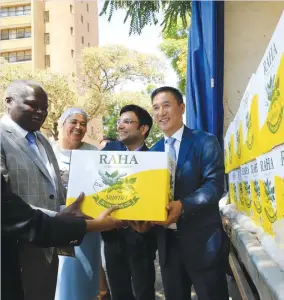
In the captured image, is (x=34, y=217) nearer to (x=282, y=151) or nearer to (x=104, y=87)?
(x=282, y=151)

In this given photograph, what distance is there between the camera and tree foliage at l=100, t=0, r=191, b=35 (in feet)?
16.9

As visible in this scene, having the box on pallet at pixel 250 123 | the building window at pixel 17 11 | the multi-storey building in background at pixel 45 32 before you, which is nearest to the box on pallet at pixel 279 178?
the box on pallet at pixel 250 123

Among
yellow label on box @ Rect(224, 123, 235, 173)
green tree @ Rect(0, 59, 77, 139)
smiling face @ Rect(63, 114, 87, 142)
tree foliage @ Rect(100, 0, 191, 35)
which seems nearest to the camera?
smiling face @ Rect(63, 114, 87, 142)

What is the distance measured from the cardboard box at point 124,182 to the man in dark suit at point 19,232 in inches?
10.5

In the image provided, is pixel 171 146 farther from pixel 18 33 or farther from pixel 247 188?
pixel 18 33

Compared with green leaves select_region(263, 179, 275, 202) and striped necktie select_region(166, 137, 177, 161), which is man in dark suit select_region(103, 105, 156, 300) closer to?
striped necktie select_region(166, 137, 177, 161)

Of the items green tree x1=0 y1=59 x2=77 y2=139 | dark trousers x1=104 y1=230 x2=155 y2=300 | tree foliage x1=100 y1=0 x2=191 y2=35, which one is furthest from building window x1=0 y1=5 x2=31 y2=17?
dark trousers x1=104 y1=230 x2=155 y2=300

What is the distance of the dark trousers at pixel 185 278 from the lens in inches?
80.7

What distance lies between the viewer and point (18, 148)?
1.86 m

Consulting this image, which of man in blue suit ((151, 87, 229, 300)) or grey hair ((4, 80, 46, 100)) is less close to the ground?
grey hair ((4, 80, 46, 100))

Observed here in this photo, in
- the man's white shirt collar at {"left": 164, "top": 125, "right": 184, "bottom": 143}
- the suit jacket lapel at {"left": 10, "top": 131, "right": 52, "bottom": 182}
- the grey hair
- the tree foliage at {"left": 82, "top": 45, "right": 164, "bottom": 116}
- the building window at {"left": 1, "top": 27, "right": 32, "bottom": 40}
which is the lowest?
the suit jacket lapel at {"left": 10, "top": 131, "right": 52, "bottom": 182}

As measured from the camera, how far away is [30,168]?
6.14 ft

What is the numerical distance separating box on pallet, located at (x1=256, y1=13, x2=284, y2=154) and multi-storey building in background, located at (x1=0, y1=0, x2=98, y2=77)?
31459 mm

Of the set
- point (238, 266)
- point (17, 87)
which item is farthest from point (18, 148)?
point (238, 266)
